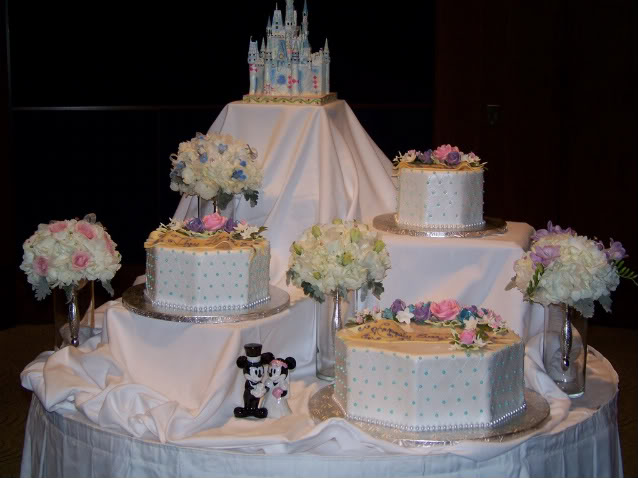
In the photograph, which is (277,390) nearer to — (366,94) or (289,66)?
(289,66)

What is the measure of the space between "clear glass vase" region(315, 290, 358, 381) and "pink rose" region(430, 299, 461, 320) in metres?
0.37

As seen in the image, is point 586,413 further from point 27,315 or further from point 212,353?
point 27,315

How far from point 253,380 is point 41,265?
2.76 feet

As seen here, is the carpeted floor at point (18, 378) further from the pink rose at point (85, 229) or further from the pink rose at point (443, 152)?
the pink rose at point (443, 152)

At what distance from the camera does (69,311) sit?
11.2 ft

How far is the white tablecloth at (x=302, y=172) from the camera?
3.80 meters

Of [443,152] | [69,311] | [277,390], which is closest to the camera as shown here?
[277,390]

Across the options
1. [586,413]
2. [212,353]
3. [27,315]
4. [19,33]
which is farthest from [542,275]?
[19,33]

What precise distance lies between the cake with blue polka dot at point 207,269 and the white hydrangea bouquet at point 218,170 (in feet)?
1.67

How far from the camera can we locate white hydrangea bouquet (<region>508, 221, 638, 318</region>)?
299cm

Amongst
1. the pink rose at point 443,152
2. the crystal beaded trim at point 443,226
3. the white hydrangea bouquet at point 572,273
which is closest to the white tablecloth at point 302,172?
the crystal beaded trim at point 443,226

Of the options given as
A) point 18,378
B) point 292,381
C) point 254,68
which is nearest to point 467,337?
point 292,381

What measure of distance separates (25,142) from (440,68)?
2708 millimetres

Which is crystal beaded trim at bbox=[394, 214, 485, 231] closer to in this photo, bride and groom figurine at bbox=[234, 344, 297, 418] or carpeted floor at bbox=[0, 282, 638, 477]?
bride and groom figurine at bbox=[234, 344, 297, 418]
